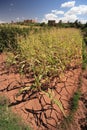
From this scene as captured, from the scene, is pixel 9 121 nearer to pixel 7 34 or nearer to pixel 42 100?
pixel 42 100

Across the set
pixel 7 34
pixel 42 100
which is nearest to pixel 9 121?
pixel 42 100

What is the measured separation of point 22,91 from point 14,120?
97cm

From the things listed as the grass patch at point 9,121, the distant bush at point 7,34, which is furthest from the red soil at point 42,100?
the distant bush at point 7,34

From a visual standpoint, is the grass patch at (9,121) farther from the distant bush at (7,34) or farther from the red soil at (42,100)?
the distant bush at (7,34)

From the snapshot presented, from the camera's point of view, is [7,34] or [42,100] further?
[7,34]

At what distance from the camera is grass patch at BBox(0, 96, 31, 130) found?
3.36 meters

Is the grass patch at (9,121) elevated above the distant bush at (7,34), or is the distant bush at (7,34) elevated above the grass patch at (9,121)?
the distant bush at (7,34)

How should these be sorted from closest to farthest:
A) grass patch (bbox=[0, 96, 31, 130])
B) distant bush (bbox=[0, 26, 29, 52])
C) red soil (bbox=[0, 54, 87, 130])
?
grass patch (bbox=[0, 96, 31, 130]), red soil (bbox=[0, 54, 87, 130]), distant bush (bbox=[0, 26, 29, 52])

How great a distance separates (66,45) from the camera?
20.4 feet

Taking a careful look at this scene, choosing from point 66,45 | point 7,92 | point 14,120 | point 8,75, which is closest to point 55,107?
point 14,120

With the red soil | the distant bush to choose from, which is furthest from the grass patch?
the distant bush

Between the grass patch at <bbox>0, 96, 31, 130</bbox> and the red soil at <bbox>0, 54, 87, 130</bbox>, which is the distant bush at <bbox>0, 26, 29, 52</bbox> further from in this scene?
the grass patch at <bbox>0, 96, 31, 130</bbox>

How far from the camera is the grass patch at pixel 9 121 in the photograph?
336 cm

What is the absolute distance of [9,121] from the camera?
3484mm
